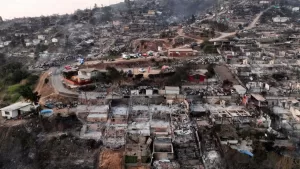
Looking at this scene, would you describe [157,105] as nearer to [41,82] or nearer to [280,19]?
[41,82]

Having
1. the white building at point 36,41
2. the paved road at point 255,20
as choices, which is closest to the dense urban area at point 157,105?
the white building at point 36,41

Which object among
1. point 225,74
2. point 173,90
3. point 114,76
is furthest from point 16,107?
point 225,74

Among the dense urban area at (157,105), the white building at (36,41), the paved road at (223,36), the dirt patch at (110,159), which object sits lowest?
the dirt patch at (110,159)

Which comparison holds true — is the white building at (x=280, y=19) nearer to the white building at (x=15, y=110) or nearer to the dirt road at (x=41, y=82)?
the dirt road at (x=41, y=82)

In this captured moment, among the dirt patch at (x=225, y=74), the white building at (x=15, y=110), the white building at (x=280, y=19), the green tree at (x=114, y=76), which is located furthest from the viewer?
the white building at (x=280, y=19)

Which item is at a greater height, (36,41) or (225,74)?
(36,41)

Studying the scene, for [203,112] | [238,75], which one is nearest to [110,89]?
[203,112]

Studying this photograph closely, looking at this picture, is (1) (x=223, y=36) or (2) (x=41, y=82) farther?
(1) (x=223, y=36)
